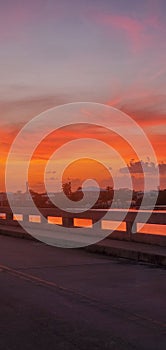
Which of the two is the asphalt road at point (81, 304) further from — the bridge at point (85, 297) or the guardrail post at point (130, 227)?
the guardrail post at point (130, 227)

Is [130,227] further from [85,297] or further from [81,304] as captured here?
[81,304]

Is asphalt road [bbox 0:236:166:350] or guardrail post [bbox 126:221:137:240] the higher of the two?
guardrail post [bbox 126:221:137:240]

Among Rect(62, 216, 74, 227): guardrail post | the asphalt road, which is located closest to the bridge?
the asphalt road

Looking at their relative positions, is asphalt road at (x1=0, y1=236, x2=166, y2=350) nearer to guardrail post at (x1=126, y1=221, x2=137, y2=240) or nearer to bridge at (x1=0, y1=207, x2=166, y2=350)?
bridge at (x1=0, y1=207, x2=166, y2=350)

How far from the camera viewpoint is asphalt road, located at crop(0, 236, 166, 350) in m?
7.72

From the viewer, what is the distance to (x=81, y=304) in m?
10.2

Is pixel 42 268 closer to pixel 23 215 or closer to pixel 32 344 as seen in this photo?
pixel 32 344

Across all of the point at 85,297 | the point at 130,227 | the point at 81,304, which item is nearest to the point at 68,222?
the point at 130,227

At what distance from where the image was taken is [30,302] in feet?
34.3

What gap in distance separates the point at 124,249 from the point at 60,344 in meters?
9.53

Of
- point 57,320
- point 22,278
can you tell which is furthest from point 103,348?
point 22,278

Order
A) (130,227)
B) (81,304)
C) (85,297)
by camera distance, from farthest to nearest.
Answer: (130,227) < (85,297) < (81,304)

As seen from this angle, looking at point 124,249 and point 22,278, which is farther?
point 124,249

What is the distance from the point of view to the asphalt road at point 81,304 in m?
7.72
